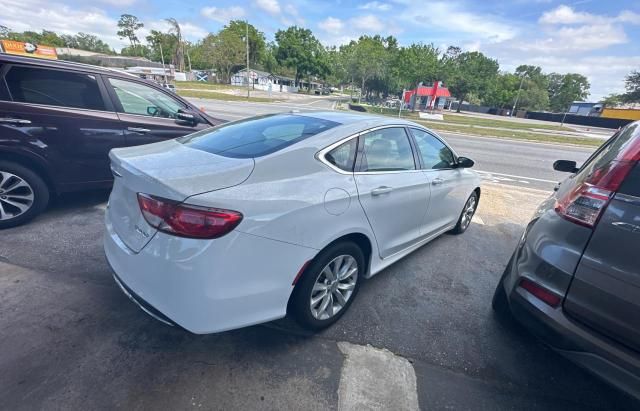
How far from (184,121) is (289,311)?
3477 millimetres

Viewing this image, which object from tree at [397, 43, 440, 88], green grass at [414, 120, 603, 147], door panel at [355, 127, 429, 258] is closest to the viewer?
door panel at [355, 127, 429, 258]

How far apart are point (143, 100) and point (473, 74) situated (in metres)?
56.3

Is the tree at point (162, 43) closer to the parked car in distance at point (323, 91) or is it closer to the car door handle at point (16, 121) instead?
the parked car in distance at point (323, 91)

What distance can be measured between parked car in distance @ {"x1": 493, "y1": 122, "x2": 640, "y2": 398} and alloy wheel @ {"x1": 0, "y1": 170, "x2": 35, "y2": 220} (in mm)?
4805

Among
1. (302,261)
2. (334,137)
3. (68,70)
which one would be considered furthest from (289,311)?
(68,70)

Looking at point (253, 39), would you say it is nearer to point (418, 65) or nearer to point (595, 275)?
point (418, 65)

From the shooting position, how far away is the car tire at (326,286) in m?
2.04

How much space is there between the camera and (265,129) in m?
2.56

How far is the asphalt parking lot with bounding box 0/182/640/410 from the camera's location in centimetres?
178

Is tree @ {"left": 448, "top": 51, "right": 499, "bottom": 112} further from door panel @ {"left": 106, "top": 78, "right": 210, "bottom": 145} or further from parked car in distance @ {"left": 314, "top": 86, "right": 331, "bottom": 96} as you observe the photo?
door panel @ {"left": 106, "top": 78, "right": 210, "bottom": 145}

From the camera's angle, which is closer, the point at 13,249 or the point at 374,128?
the point at 374,128

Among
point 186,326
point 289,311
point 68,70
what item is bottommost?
point 289,311

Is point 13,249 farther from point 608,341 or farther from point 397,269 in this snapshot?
point 608,341

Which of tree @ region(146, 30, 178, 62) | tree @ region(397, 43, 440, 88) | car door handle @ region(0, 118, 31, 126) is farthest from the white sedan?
tree @ region(146, 30, 178, 62)
